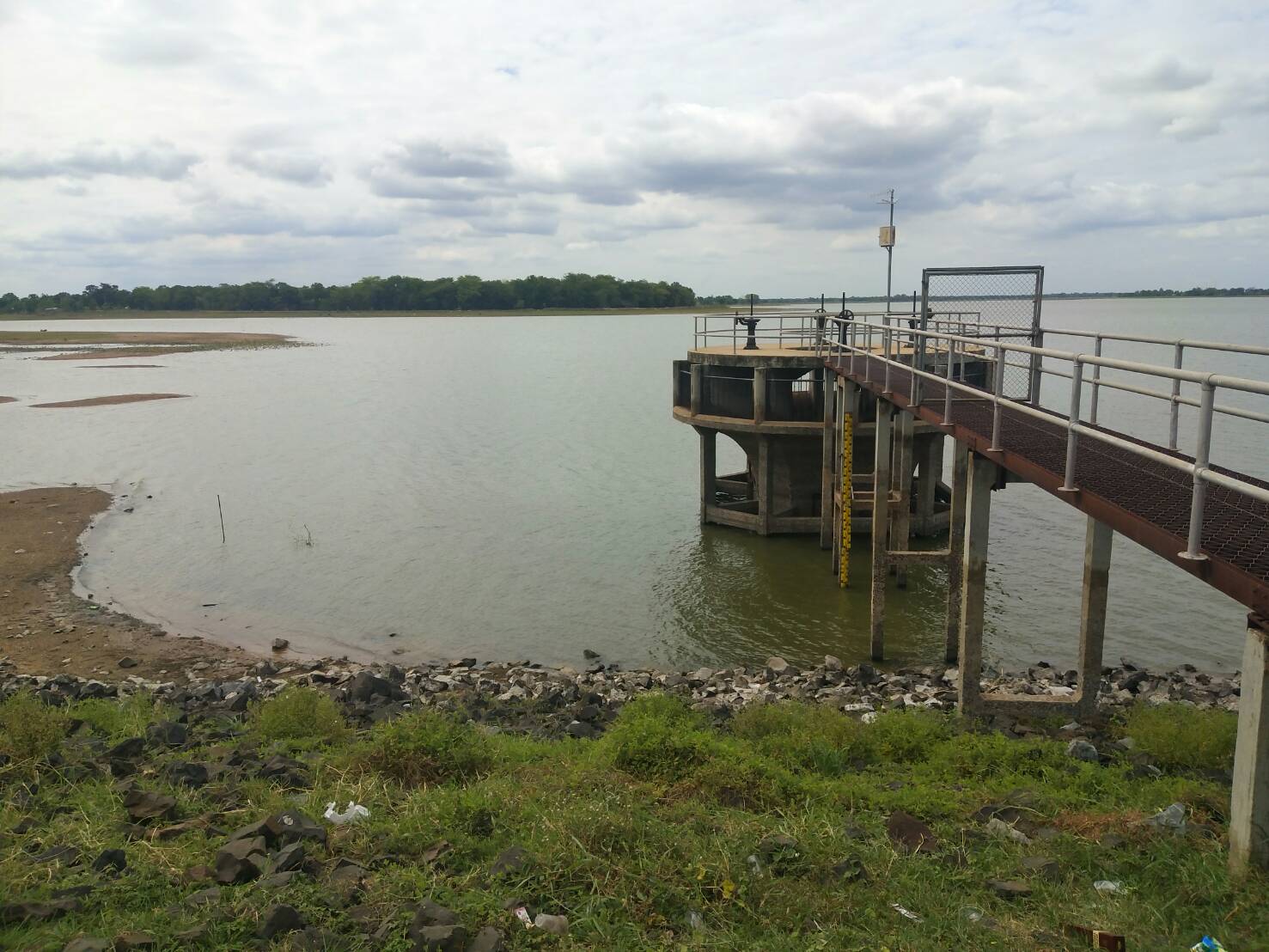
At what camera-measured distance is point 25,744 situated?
7.77 meters

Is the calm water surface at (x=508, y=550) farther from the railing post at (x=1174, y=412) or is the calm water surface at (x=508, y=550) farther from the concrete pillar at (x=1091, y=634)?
the railing post at (x=1174, y=412)

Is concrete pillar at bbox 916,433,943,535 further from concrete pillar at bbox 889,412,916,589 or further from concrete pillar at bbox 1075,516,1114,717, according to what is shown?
concrete pillar at bbox 1075,516,1114,717

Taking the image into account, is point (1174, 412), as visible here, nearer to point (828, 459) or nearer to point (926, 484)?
point (828, 459)

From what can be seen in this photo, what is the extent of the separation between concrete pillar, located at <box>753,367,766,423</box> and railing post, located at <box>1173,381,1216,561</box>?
14.0 meters

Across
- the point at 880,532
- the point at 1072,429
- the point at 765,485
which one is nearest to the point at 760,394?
the point at 765,485

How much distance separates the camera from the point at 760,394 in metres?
19.5

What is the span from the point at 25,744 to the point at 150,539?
1526 centimetres

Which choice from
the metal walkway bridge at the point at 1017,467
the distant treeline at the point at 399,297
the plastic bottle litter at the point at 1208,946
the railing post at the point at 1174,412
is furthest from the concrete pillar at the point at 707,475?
the distant treeline at the point at 399,297

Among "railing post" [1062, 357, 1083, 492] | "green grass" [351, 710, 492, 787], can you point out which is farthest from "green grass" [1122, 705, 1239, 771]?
"green grass" [351, 710, 492, 787]

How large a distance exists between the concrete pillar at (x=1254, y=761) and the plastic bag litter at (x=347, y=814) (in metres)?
5.32

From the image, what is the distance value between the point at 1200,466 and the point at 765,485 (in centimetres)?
1472

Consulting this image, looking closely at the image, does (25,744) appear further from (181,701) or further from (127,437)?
(127,437)

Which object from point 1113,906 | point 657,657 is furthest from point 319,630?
point 1113,906

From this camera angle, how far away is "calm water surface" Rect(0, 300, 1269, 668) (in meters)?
15.1
